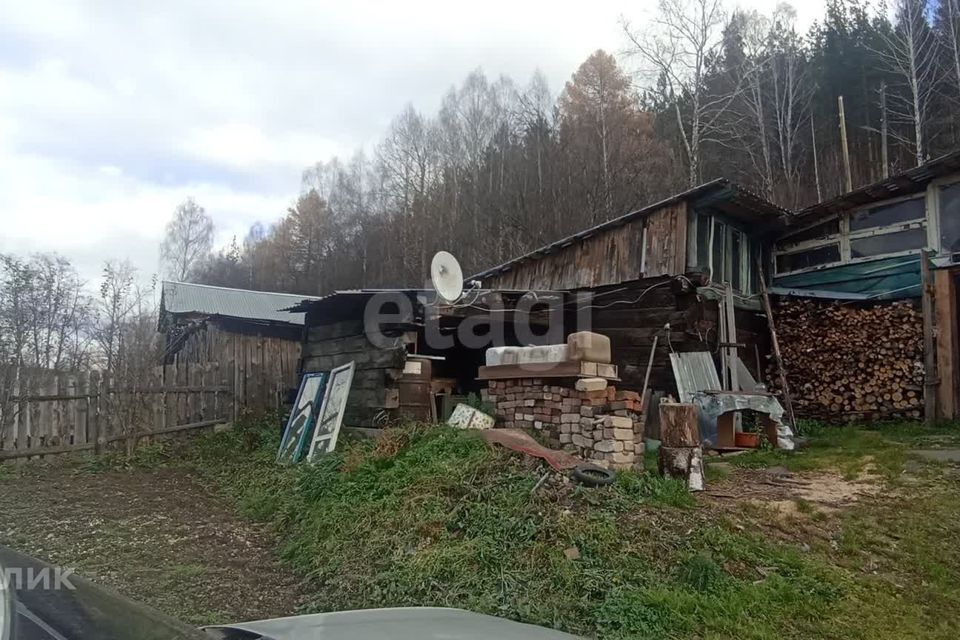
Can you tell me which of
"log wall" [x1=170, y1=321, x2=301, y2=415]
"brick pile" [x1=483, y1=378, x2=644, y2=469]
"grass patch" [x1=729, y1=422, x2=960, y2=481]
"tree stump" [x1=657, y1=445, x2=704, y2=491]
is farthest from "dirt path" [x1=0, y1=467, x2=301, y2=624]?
"grass patch" [x1=729, y1=422, x2=960, y2=481]

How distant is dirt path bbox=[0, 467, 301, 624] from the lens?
4.25 metres

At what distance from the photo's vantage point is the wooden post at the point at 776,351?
33.9 ft

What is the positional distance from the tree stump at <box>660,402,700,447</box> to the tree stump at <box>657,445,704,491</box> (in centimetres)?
7

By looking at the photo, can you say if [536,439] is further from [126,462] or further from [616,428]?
[126,462]

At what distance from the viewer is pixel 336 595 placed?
13.9 feet

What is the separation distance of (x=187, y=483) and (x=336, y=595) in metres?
4.93

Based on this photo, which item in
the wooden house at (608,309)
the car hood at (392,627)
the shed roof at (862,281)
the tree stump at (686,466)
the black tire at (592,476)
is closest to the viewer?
the car hood at (392,627)

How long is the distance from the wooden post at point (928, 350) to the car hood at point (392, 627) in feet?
34.2

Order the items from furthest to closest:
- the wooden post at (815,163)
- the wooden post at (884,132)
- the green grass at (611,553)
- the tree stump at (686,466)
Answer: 1. the wooden post at (815,163)
2. the wooden post at (884,132)
3. the tree stump at (686,466)
4. the green grass at (611,553)

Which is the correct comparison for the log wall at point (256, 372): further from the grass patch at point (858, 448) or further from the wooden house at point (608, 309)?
the grass patch at point (858, 448)

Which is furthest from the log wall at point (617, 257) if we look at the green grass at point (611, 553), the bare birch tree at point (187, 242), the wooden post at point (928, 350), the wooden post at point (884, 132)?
the bare birch tree at point (187, 242)

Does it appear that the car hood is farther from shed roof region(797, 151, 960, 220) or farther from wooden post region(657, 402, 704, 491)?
shed roof region(797, 151, 960, 220)

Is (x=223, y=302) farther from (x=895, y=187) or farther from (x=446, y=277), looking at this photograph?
(x=895, y=187)

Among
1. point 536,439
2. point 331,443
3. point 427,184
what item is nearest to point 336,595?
point 536,439
